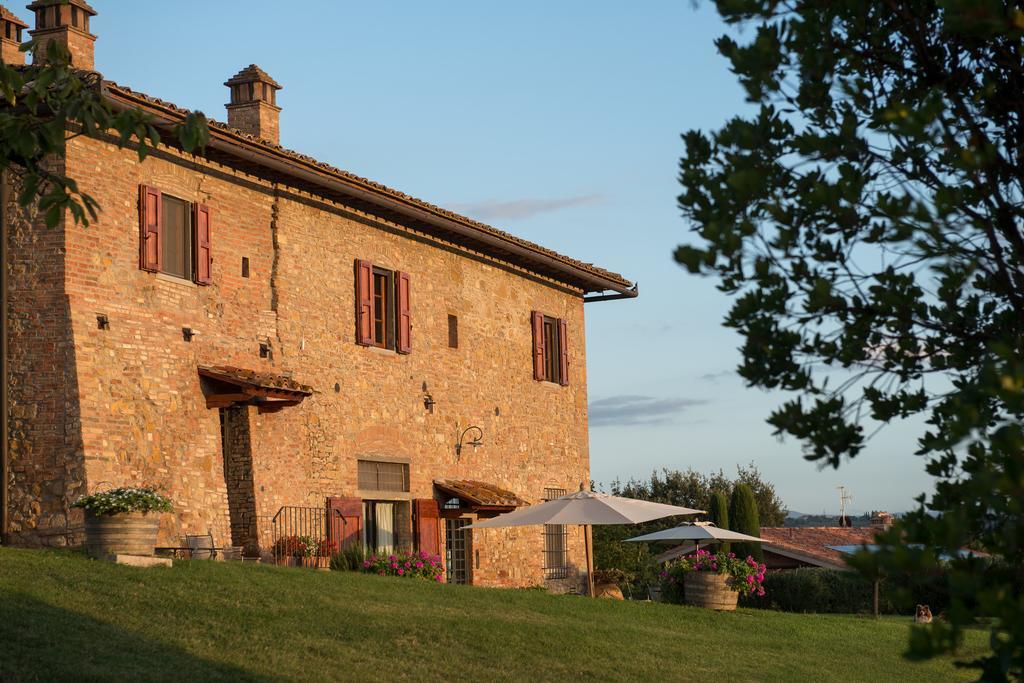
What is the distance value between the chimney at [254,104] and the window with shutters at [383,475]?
16.8ft

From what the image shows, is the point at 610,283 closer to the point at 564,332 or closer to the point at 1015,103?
the point at 564,332

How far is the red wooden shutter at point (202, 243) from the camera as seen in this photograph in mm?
15953

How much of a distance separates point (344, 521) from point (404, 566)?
3.65ft

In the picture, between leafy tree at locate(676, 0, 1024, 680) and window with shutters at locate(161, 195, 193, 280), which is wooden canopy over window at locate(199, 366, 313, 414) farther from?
leafy tree at locate(676, 0, 1024, 680)

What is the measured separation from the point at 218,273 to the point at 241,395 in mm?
1695

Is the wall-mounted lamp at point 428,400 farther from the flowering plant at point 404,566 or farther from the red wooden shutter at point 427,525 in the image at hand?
the flowering plant at point 404,566

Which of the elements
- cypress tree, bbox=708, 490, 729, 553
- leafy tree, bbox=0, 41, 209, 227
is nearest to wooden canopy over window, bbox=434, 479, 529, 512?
leafy tree, bbox=0, 41, 209, 227

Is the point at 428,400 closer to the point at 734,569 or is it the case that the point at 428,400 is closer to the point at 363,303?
the point at 363,303

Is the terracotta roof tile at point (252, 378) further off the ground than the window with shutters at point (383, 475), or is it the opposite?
the terracotta roof tile at point (252, 378)

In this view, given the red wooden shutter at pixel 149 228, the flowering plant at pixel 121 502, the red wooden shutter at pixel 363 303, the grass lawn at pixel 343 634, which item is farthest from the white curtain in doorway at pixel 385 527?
the flowering plant at pixel 121 502

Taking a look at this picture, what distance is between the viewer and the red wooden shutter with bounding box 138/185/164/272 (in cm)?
1519

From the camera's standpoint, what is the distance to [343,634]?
11867mm

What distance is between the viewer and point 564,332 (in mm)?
24406

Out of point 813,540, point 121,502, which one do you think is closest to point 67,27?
point 121,502
